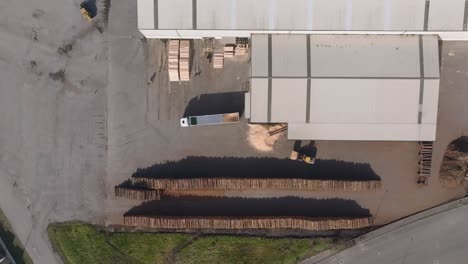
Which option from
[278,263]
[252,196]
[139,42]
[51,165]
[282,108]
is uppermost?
[139,42]

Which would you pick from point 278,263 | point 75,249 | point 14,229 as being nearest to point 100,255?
point 75,249

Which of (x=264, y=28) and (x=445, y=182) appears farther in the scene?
(x=445, y=182)

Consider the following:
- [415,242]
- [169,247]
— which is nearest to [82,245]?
[169,247]

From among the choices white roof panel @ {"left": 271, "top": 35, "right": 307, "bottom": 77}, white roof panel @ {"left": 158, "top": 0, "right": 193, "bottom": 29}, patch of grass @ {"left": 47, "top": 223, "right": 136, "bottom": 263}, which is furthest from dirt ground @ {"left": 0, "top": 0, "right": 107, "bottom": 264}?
white roof panel @ {"left": 271, "top": 35, "right": 307, "bottom": 77}

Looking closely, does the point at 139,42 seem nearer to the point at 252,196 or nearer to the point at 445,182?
the point at 252,196

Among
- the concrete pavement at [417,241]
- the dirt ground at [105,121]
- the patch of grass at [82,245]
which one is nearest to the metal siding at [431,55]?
the dirt ground at [105,121]

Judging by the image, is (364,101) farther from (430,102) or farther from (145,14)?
(145,14)
